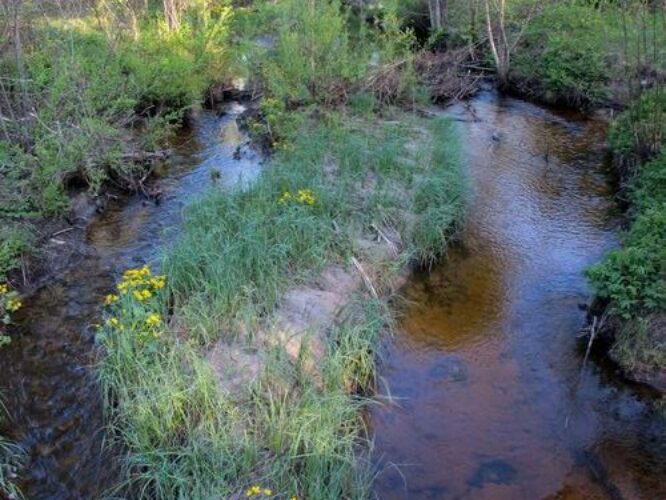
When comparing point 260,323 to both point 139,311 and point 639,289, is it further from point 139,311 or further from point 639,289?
point 639,289

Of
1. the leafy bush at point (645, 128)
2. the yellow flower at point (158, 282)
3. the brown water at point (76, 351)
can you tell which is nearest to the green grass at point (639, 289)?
the leafy bush at point (645, 128)

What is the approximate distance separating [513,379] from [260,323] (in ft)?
7.40

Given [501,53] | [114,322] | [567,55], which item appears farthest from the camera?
[501,53]

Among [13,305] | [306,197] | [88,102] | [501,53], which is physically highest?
[88,102]

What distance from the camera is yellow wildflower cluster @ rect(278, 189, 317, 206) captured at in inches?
281

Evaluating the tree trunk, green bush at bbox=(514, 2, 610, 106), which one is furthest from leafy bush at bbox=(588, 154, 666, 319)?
the tree trunk

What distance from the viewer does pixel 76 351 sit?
585 cm

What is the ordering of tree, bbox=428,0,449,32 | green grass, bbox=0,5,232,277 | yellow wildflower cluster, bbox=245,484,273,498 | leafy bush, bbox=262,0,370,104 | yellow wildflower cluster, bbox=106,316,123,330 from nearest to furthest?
yellow wildflower cluster, bbox=245,484,273,498, yellow wildflower cluster, bbox=106,316,123,330, green grass, bbox=0,5,232,277, leafy bush, bbox=262,0,370,104, tree, bbox=428,0,449,32

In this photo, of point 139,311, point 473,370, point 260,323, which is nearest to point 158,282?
point 139,311

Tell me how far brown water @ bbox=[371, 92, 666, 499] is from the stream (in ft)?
0.04

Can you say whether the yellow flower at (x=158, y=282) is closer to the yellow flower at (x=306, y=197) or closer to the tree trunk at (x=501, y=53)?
the yellow flower at (x=306, y=197)

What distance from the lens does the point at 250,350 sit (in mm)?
5430

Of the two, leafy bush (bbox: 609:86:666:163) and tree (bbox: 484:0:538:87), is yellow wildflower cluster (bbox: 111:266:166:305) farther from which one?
tree (bbox: 484:0:538:87)

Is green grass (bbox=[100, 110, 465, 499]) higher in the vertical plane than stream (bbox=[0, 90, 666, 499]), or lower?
higher
